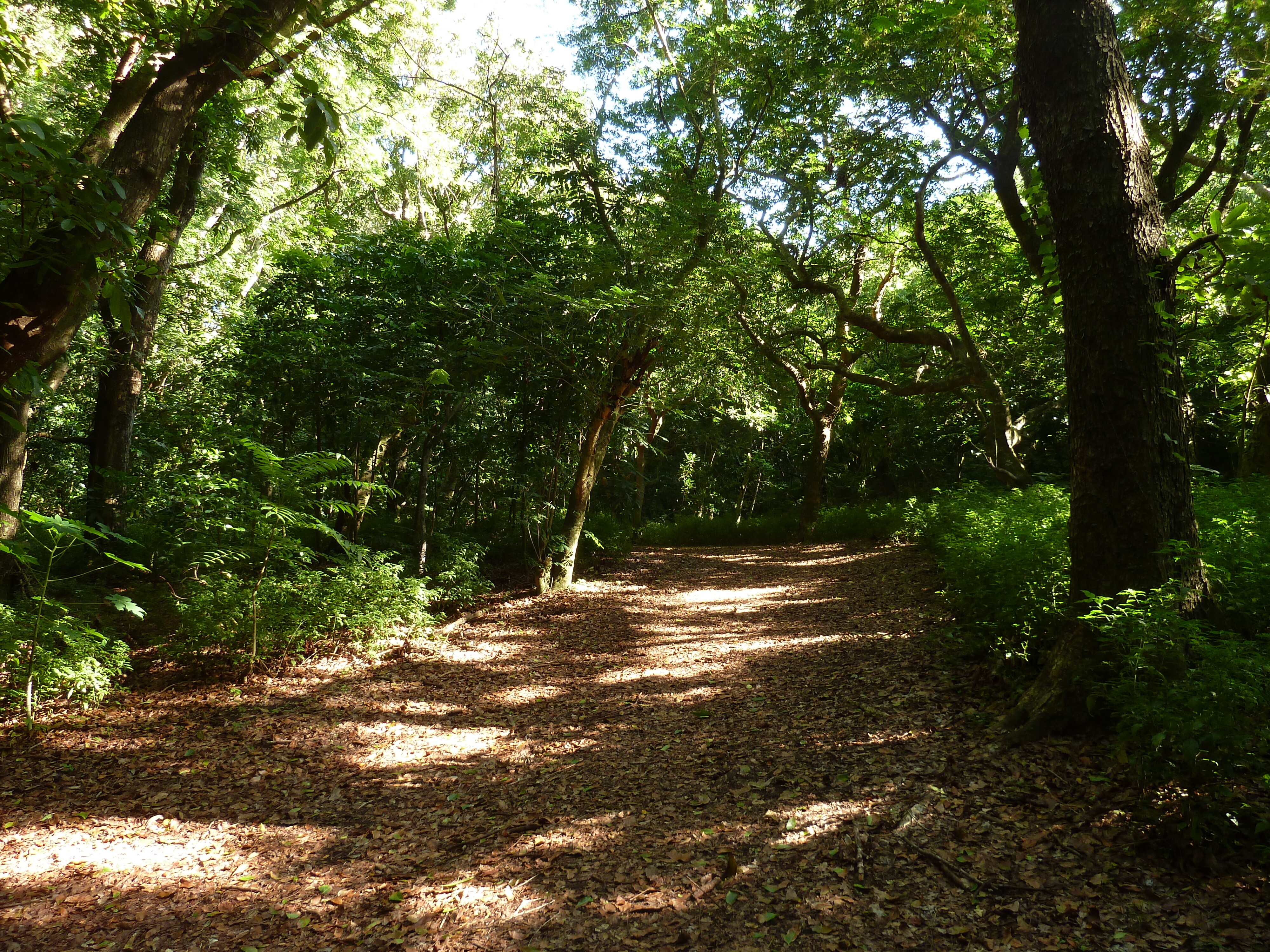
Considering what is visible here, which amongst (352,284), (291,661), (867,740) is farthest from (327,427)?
(867,740)

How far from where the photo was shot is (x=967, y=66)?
25.9 feet

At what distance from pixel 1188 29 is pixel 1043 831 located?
7.41 metres

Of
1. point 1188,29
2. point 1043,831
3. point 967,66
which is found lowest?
point 1043,831

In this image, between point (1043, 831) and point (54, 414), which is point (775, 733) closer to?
point (1043, 831)

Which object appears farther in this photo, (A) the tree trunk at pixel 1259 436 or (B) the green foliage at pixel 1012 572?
(A) the tree trunk at pixel 1259 436

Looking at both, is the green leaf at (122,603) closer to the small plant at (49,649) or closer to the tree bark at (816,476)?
the small plant at (49,649)

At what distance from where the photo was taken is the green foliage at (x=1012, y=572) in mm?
4512

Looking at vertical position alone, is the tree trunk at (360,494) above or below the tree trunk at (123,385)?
below

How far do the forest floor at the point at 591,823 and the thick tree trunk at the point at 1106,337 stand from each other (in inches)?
38.2

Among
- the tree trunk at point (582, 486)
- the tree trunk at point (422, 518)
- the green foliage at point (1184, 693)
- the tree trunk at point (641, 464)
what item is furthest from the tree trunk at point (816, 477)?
the green foliage at point (1184, 693)

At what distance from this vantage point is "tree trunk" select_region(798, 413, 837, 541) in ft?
55.6

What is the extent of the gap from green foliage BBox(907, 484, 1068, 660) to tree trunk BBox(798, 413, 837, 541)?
9.02 meters

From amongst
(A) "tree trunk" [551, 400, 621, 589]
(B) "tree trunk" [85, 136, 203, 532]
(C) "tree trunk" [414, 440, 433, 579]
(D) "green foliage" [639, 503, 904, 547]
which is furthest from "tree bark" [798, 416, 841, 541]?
(B) "tree trunk" [85, 136, 203, 532]

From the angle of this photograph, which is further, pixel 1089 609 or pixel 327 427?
pixel 327 427
